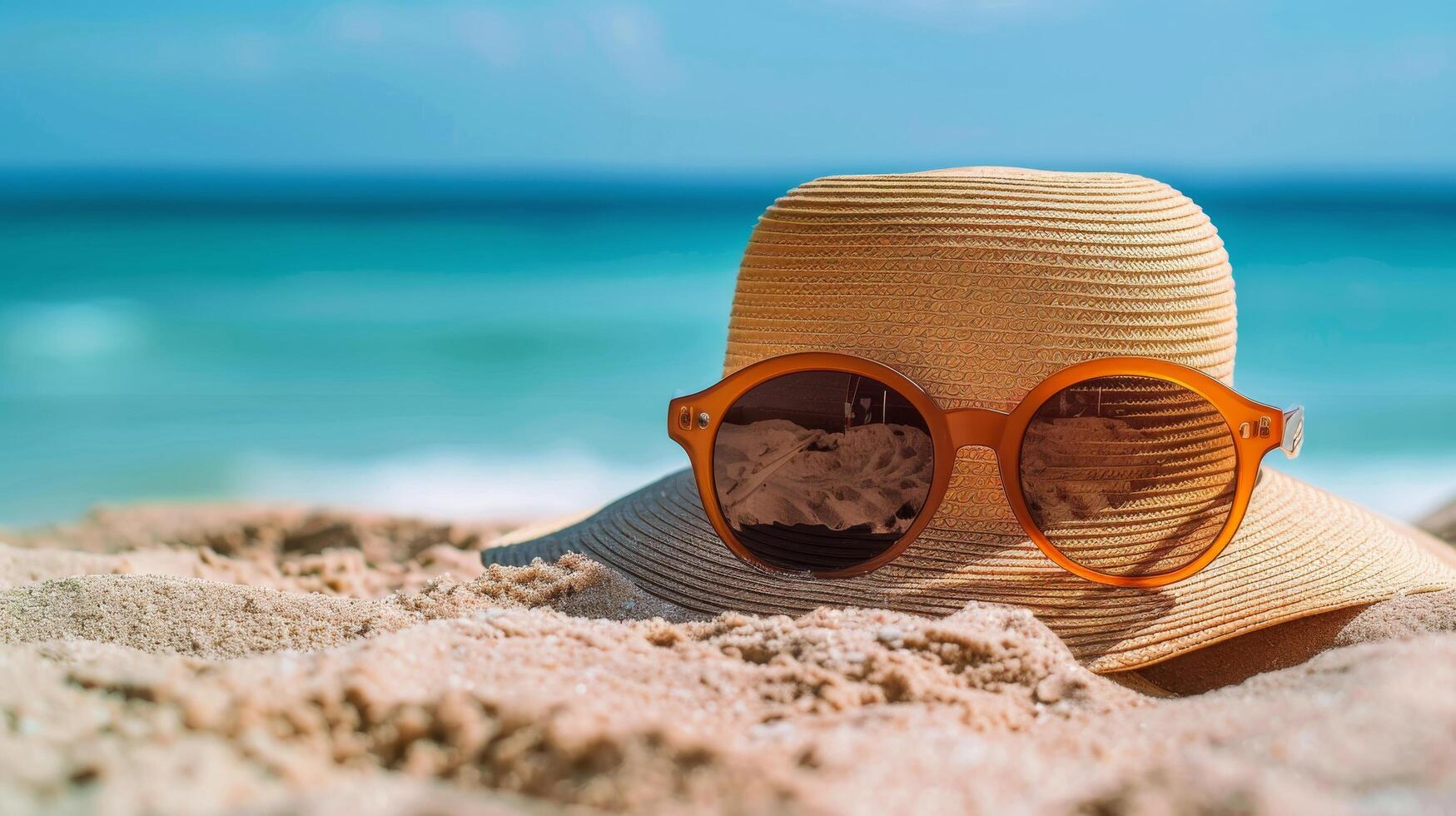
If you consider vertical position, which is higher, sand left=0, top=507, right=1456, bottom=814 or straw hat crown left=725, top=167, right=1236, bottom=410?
→ straw hat crown left=725, top=167, right=1236, bottom=410

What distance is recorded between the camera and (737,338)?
190cm

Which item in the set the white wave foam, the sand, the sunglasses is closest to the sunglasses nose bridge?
the sunglasses

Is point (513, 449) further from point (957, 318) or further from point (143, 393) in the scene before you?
point (957, 318)

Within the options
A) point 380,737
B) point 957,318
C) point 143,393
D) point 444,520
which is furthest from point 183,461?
point 380,737

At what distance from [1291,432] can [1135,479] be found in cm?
23

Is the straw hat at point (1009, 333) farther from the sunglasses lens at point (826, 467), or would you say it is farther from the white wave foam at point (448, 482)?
the white wave foam at point (448, 482)

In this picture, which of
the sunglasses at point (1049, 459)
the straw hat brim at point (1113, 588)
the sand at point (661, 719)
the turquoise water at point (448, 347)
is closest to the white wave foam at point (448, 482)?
the turquoise water at point (448, 347)

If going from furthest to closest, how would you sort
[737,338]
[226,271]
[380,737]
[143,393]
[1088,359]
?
[226,271] < [143,393] < [737,338] < [1088,359] < [380,737]

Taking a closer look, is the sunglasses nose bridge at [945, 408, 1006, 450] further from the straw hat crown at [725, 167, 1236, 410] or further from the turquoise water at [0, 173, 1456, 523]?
the turquoise water at [0, 173, 1456, 523]

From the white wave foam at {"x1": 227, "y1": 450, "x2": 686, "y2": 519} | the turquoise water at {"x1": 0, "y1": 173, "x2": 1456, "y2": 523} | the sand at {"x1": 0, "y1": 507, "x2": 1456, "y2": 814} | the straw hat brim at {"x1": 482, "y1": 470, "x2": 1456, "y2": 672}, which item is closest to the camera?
the sand at {"x1": 0, "y1": 507, "x2": 1456, "y2": 814}

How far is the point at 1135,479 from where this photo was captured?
170cm

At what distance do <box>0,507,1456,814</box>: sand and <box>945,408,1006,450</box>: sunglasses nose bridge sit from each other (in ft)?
0.96

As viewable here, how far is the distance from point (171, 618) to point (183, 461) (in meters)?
4.37

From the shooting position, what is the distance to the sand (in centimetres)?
72
